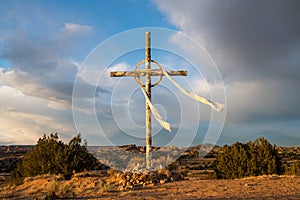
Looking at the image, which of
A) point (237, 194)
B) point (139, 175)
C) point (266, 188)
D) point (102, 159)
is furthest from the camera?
point (102, 159)

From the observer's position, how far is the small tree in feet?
59.5

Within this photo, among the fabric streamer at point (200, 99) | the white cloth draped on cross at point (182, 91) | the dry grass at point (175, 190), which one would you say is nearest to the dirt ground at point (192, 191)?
the dry grass at point (175, 190)

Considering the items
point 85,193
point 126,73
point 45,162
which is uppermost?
point 126,73

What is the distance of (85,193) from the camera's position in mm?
13055

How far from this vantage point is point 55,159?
60.0 feet

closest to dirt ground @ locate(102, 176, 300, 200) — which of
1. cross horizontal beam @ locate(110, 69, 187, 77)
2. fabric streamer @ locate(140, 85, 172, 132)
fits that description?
fabric streamer @ locate(140, 85, 172, 132)

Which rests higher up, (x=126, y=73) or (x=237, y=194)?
(x=126, y=73)

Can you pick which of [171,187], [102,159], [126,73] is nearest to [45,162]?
[102,159]

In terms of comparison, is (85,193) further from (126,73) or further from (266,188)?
(266,188)

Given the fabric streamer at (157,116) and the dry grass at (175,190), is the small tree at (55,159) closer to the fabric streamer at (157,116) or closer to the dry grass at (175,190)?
the dry grass at (175,190)

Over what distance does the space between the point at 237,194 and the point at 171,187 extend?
303cm

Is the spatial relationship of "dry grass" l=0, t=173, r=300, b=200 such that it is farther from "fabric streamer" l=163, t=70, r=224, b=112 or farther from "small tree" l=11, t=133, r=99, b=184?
"fabric streamer" l=163, t=70, r=224, b=112

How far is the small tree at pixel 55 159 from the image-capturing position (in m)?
18.1

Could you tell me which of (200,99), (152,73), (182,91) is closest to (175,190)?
(200,99)
